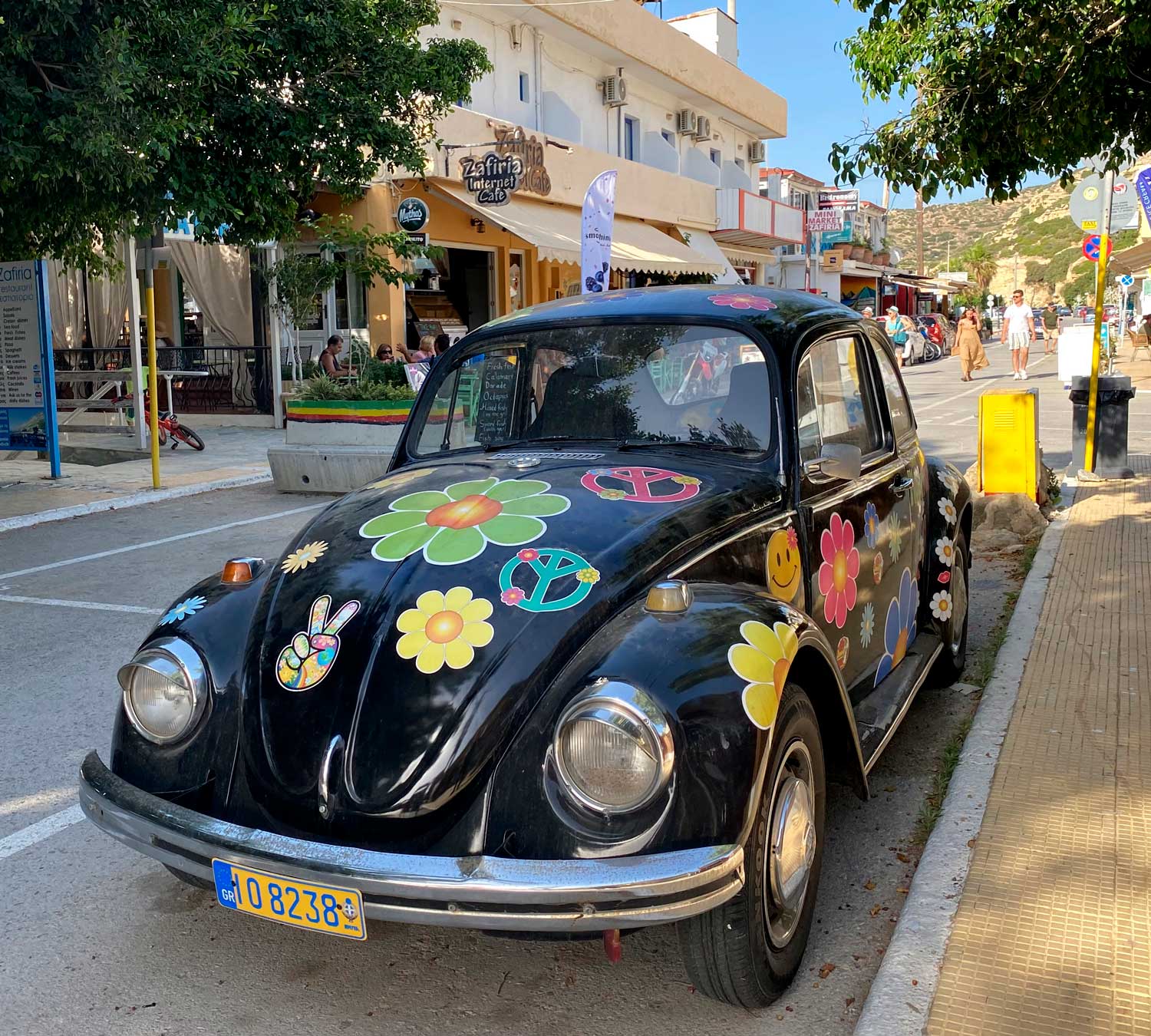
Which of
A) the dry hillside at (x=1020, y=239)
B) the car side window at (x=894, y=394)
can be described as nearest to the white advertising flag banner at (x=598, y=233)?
the car side window at (x=894, y=394)

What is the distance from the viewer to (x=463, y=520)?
3.29 m

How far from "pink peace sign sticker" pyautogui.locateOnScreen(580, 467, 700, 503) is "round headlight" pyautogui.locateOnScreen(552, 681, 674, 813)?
948 millimetres

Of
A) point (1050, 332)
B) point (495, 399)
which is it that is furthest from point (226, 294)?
point (1050, 332)

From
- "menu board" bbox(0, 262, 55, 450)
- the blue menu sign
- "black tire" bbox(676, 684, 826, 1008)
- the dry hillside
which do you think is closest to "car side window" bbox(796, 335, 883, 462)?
"black tire" bbox(676, 684, 826, 1008)

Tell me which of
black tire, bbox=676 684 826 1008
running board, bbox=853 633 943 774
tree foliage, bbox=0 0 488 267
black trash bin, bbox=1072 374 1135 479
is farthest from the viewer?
black trash bin, bbox=1072 374 1135 479

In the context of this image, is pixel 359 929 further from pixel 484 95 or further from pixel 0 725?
pixel 484 95

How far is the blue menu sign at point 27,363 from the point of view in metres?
12.6

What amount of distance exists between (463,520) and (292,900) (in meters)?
1.16

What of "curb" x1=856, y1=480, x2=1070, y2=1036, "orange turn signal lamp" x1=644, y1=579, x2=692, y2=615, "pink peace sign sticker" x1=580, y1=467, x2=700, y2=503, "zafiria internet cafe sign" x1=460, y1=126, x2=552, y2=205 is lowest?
"curb" x1=856, y1=480, x2=1070, y2=1036

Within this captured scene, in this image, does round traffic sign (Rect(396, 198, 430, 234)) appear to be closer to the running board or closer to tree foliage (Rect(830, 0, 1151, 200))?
tree foliage (Rect(830, 0, 1151, 200))

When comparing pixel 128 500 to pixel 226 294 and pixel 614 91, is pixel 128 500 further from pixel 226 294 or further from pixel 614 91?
pixel 614 91

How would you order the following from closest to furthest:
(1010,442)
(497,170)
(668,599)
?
1. (668,599)
2. (1010,442)
3. (497,170)

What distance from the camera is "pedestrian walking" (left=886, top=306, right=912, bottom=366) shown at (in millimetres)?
35156

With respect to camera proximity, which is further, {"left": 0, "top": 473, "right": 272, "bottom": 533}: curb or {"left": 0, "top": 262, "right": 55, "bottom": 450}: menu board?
{"left": 0, "top": 262, "right": 55, "bottom": 450}: menu board
